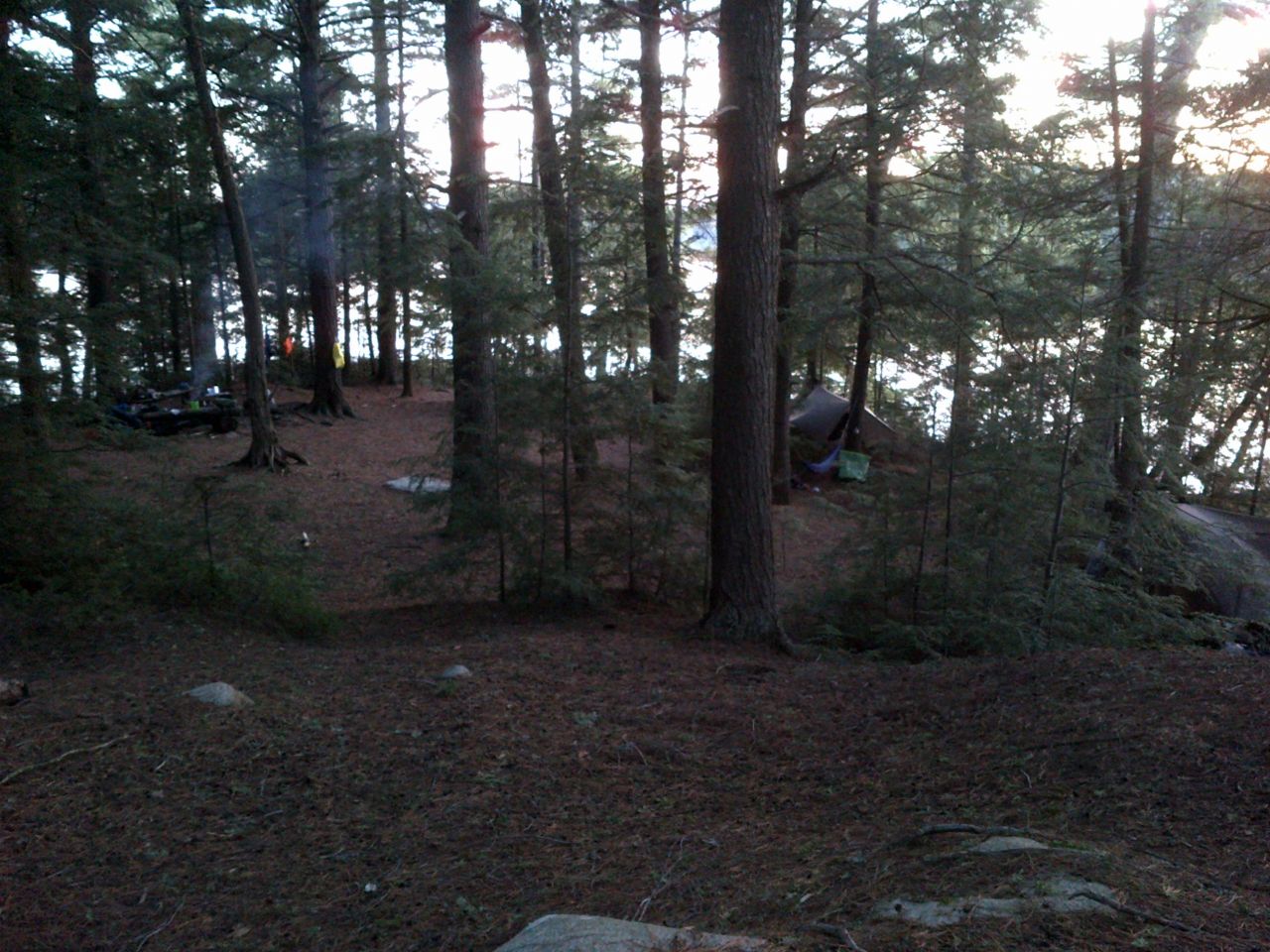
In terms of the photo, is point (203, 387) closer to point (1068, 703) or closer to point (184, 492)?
point (184, 492)

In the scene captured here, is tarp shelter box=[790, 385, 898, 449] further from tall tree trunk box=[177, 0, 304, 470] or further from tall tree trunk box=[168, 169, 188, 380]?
tall tree trunk box=[168, 169, 188, 380]

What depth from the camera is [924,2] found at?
1018 cm

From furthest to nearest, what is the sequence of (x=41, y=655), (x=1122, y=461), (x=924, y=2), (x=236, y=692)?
(x=1122, y=461)
(x=924, y=2)
(x=41, y=655)
(x=236, y=692)

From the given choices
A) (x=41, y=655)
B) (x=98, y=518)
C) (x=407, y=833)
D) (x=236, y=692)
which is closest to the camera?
(x=407, y=833)

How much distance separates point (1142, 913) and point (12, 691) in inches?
235

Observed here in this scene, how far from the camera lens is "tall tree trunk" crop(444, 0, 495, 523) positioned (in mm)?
8930

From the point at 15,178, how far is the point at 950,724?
8.17 meters

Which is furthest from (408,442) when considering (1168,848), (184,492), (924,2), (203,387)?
(1168,848)

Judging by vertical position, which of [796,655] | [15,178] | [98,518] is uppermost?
[15,178]

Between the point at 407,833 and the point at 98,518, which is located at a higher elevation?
the point at 98,518

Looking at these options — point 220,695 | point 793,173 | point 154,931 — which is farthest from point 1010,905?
point 793,173

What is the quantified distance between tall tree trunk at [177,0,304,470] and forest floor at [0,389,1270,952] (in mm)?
8149

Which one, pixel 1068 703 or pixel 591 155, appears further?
pixel 591 155

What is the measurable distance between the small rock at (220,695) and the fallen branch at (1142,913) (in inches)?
190
